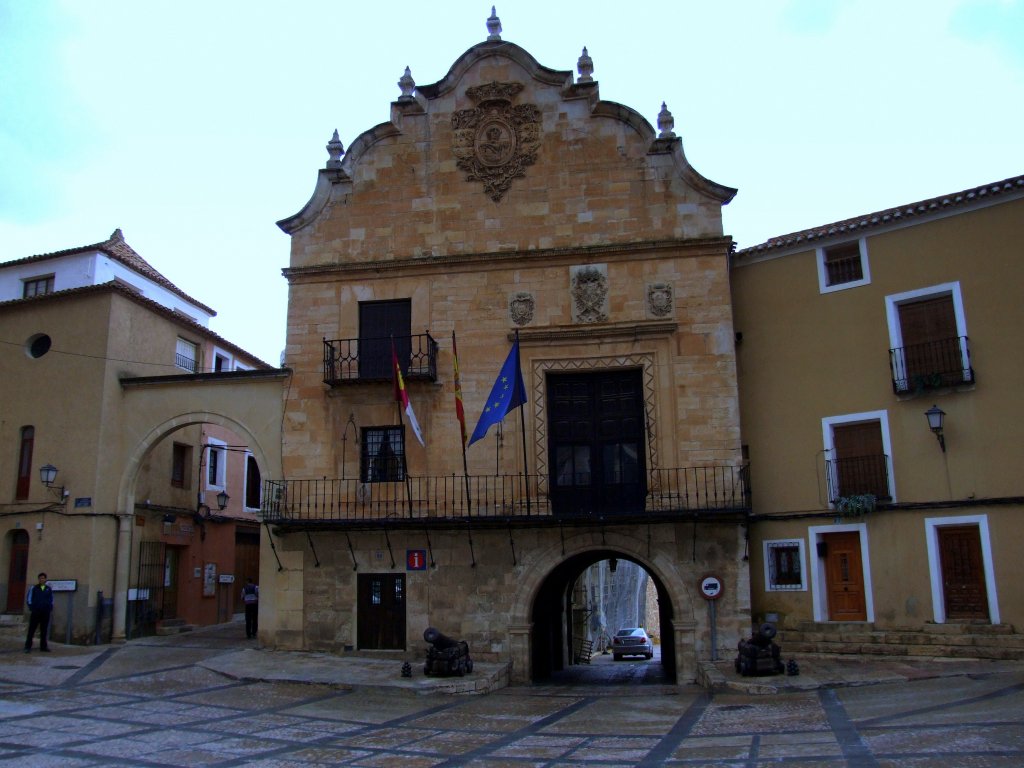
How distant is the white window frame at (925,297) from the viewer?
56.6 ft

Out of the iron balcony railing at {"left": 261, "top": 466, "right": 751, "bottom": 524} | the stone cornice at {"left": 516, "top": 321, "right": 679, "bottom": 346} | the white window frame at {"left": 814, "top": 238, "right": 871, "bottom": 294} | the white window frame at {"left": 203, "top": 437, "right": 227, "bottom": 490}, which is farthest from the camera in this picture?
the white window frame at {"left": 203, "top": 437, "right": 227, "bottom": 490}

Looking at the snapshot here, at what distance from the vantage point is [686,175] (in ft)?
64.5

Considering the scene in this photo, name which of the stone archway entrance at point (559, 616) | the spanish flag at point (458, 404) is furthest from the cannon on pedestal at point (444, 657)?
the spanish flag at point (458, 404)

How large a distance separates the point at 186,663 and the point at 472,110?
13348mm

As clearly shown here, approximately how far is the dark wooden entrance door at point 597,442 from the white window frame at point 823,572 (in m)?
3.53

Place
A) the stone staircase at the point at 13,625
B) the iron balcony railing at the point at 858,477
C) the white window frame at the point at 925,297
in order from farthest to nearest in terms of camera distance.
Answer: the stone staircase at the point at 13,625 → the iron balcony railing at the point at 858,477 → the white window frame at the point at 925,297

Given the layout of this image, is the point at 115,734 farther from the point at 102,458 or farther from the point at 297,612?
the point at 102,458

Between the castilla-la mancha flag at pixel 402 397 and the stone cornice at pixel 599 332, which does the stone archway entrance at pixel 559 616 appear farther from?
the stone cornice at pixel 599 332

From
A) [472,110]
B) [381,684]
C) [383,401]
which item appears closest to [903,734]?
[381,684]

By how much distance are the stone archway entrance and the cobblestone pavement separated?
2346mm

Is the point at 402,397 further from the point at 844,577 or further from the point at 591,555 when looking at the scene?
the point at 844,577

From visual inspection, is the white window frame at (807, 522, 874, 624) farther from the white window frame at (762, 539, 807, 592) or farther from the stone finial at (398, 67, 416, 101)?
the stone finial at (398, 67, 416, 101)

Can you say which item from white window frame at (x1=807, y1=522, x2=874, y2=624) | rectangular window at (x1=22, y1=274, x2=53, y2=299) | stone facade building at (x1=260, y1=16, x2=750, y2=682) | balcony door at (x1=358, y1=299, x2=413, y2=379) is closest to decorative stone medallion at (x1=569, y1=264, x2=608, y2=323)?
stone facade building at (x1=260, y1=16, x2=750, y2=682)

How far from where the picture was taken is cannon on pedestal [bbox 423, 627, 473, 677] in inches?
657
